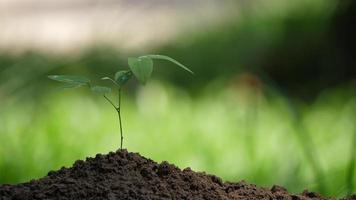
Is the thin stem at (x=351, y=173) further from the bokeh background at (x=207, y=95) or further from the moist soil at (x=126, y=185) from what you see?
the moist soil at (x=126, y=185)

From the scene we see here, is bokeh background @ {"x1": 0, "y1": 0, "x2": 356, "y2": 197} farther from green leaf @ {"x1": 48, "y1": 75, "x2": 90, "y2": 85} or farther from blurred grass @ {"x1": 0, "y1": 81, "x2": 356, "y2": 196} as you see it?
green leaf @ {"x1": 48, "y1": 75, "x2": 90, "y2": 85}

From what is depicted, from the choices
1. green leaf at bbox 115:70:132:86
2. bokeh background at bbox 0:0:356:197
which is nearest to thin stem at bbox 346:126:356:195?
bokeh background at bbox 0:0:356:197

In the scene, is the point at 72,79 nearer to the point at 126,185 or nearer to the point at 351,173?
the point at 126,185

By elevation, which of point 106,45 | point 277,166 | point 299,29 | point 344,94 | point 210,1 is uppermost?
point 210,1

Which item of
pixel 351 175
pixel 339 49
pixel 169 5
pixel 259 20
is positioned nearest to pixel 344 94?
pixel 339 49

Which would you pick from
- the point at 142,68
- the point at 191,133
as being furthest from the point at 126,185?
the point at 191,133

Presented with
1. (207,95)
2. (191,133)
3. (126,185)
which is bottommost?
(126,185)

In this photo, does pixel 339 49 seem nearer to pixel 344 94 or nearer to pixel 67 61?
pixel 344 94
